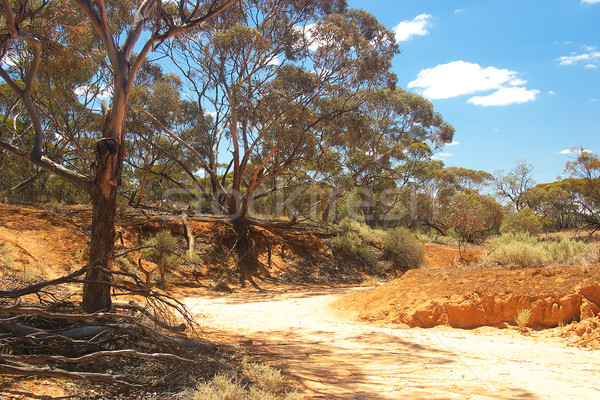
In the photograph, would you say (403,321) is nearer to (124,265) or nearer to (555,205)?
(124,265)

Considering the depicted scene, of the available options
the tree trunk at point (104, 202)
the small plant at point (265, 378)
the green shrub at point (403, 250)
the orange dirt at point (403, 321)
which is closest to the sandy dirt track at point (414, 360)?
the orange dirt at point (403, 321)

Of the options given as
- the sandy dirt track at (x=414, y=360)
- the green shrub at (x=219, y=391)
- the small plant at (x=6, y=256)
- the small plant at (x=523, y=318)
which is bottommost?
the sandy dirt track at (x=414, y=360)

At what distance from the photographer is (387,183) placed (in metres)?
28.7

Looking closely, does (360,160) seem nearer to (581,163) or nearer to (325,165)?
(325,165)

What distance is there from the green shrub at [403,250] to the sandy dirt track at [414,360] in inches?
376

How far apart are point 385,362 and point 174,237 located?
9.06 meters

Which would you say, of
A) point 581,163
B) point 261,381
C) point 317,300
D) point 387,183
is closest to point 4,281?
point 261,381

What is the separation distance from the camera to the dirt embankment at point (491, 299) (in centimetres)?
557

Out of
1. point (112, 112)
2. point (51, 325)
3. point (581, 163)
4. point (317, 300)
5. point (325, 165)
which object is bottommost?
point (317, 300)

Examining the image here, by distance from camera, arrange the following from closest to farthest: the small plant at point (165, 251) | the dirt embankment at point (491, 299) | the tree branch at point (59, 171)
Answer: the tree branch at point (59, 171) → the dirt embankment at point (491, 299) → the small plant at point (165, 251)

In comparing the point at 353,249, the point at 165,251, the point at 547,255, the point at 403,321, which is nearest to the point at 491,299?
the point at 403,321

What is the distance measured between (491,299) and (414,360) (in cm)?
219

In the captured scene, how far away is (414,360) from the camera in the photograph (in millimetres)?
4805

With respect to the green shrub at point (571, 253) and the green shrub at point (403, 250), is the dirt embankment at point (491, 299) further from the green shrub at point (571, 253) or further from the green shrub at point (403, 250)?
the green shrub at point (403, 250)
